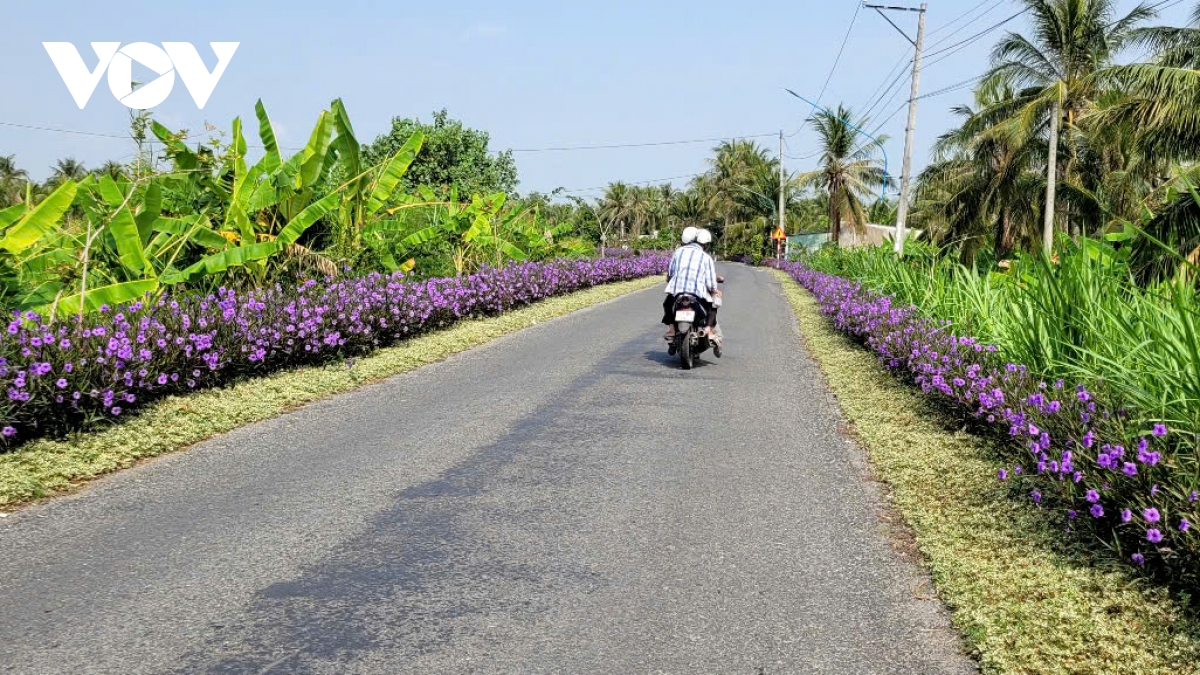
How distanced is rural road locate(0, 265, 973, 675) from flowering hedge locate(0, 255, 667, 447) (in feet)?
3.18

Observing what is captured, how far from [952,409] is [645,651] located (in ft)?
16.0

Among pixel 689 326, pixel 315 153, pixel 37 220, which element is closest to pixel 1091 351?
pixel 689 326

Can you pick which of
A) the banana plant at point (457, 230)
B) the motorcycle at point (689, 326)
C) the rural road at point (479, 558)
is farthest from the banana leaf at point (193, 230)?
the motorcycle at point (689, 326)

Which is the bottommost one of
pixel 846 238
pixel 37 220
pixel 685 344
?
pixel 846 238

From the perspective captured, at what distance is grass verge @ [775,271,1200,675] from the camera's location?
3340 millimetres

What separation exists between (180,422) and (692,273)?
5633mm

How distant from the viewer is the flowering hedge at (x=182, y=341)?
21.5ft

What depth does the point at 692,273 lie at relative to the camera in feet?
35.3

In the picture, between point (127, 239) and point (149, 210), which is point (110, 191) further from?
point (127, 239)

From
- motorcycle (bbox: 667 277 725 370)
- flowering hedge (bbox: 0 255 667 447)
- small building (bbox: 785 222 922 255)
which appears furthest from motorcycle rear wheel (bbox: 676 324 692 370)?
small building (bbox: 785 222 922 255)

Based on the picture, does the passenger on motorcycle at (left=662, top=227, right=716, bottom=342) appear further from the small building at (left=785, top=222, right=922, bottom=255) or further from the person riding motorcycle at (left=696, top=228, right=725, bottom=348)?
the small building at (left=785, top=222, right=922, bottom=255)

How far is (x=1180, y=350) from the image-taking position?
482 centimetres

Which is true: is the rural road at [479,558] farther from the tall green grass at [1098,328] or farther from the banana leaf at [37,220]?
the banana leaf at [37,220]

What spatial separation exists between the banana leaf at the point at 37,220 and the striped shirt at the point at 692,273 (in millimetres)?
5943
